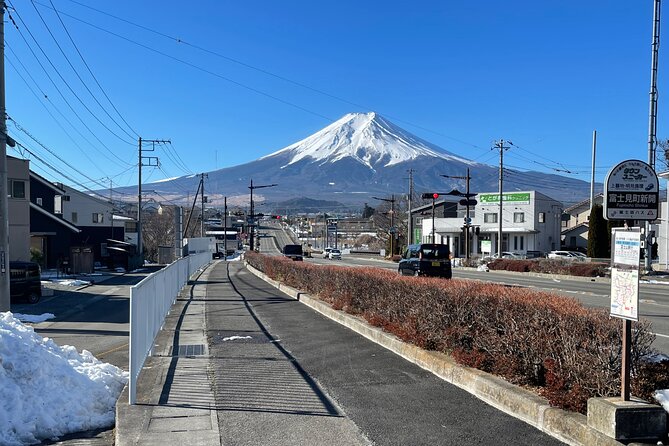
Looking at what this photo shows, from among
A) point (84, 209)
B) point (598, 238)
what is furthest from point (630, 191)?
point (84, 209)

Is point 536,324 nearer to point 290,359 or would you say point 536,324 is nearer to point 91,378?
point 290,359

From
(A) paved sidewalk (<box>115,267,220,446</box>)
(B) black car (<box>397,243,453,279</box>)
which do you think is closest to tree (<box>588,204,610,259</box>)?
(B) black car (<box>397,243,453,279</box>)

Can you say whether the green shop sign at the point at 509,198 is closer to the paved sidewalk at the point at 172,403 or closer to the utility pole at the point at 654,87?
the utility pole at the point at 654,87

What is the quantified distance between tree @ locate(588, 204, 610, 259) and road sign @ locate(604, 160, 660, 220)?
41573 mm

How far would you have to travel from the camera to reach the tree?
146ft

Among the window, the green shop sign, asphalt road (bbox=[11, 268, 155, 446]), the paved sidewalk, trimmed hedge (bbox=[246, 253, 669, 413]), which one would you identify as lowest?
asphalt road (bbox=[11, 268, 155, 446])

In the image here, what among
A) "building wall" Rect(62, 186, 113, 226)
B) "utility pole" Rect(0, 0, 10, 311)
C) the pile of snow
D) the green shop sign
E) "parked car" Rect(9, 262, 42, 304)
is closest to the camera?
the pile of snow

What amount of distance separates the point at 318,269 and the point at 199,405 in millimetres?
12924

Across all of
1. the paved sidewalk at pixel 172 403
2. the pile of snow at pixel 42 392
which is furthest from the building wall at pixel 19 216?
the pile of snow at pixel 42 392

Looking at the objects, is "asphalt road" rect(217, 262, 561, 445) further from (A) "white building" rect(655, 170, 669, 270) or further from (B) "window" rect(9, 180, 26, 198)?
(A) "white building" rect(655, 170, 669, 270)

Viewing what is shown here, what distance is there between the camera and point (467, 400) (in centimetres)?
708

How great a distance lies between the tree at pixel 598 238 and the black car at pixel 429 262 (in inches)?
848

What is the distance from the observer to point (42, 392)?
6.85 m

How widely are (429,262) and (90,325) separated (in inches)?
572
